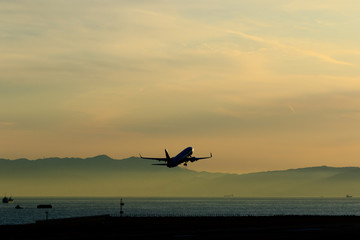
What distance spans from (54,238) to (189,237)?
17226 mm

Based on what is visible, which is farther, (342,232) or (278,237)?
(342,232)

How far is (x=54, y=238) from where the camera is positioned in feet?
258

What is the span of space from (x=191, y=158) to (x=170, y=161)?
5.92 metres

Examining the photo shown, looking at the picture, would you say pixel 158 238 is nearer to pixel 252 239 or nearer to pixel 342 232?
pixel 252 239

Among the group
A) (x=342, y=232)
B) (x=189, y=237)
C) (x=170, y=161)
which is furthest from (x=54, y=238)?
(x=170, y=161)

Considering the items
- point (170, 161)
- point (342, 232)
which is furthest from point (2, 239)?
point (170, 161)

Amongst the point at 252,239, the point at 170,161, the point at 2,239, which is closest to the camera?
the point at 252,239

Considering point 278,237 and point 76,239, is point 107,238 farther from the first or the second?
point 278,237

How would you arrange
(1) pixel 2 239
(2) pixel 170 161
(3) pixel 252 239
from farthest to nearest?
(2) pixel 170 161 < (1) pixel 2 239 < (3) pixel 252 239

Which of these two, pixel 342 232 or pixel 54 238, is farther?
pixel 342 232

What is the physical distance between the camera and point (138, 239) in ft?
247

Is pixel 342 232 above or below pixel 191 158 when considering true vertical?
below

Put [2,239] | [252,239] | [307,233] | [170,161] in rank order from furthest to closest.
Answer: [170,161] → [307,233] → [2,239] → [252,239]

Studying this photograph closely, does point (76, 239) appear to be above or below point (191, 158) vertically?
below
